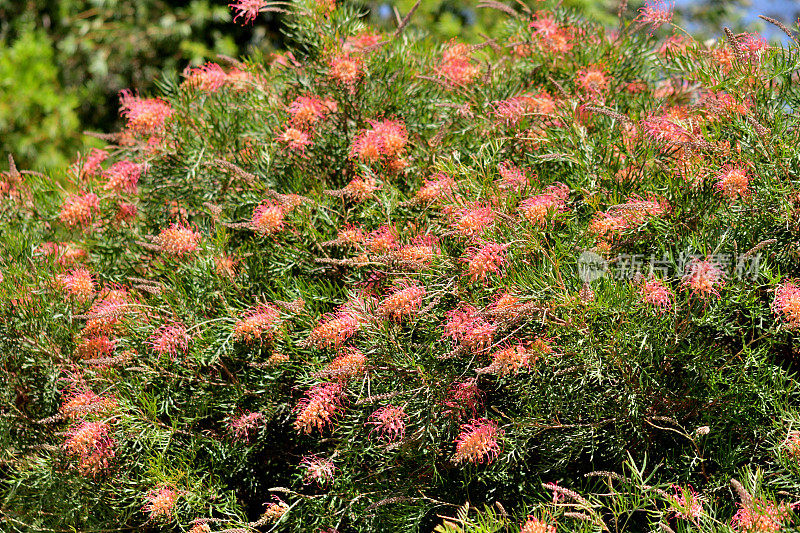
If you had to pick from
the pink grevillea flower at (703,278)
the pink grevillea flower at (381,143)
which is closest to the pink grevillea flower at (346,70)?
the pink grevillea flower at (381,143)

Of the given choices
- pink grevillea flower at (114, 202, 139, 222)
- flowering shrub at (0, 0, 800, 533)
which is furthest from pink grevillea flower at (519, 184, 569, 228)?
pink grevillea flower at (114, 202, 139, 222)

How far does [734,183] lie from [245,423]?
161cm

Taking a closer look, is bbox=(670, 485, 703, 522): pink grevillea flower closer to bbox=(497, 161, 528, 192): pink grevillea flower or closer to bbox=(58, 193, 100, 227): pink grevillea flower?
bbox=(497, 161, 528, 192): pink grevillea flower

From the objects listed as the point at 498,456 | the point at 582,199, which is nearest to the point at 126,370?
the point at 498,456

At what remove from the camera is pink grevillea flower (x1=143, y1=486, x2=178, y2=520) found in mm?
2191

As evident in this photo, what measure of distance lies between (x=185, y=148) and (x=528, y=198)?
138 centimetres

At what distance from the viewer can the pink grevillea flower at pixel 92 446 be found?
2.28 m

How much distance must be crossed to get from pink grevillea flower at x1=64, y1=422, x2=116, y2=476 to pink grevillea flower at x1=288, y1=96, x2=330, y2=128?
1.22 metres

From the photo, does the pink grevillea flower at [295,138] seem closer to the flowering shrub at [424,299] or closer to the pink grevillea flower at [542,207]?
the flowering shrub at [424,299]

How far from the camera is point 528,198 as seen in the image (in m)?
2.24

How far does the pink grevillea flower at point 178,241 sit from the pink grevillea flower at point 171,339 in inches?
10.5

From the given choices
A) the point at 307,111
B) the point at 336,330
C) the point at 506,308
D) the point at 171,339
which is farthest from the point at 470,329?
the point at 307,111

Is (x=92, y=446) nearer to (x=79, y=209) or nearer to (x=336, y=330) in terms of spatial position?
(x=336, y=330)

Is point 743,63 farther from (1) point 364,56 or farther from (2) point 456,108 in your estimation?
(1) point 364,56
